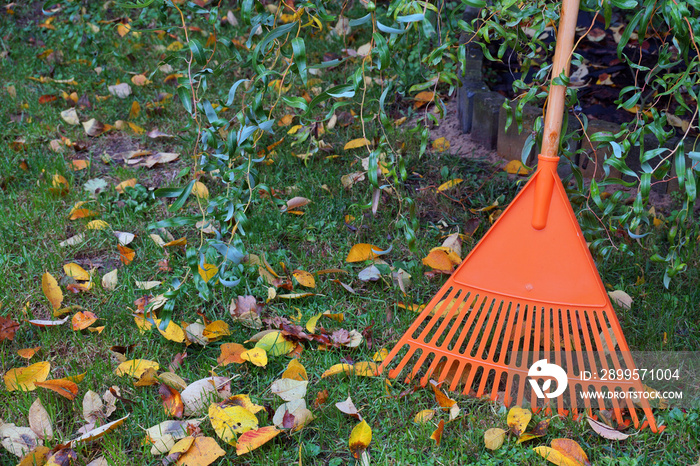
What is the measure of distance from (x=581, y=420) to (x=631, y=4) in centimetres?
91

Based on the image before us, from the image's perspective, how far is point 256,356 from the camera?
4.94 ft

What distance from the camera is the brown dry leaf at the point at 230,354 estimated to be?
153 cm

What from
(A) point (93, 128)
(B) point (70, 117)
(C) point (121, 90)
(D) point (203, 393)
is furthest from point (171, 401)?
(C) point (121, 90)

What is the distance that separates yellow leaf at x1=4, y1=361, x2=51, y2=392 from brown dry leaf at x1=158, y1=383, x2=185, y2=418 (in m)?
0.31

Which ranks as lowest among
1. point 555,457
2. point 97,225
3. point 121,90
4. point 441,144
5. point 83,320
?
point 555,457

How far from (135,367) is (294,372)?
1.35ft

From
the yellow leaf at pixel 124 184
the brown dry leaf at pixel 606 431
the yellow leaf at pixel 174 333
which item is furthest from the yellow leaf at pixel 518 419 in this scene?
the yellow leaf at pixel 124 184

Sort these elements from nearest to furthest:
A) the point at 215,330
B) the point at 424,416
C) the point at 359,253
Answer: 1. the point at 424,416
2. the point at 215,330
3. the point at 359,253

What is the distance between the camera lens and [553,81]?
4.29 ft

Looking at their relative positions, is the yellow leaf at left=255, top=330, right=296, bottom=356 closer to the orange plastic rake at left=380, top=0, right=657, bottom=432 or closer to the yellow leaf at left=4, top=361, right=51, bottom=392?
the orange plastic rake at left=380, top=0, right=657, bottom=432

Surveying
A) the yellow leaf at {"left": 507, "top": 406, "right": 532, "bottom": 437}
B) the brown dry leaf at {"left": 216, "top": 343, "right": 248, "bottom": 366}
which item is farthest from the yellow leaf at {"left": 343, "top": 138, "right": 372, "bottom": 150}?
the yellow leaf at {"left": 507, "top": 406, "right": 532, "bottom": 437}

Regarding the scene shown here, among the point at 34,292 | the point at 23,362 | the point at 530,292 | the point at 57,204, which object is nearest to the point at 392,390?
the point at 530,292

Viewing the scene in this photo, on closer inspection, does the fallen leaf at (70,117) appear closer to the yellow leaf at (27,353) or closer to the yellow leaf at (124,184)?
the yellow leaf at (124,184)

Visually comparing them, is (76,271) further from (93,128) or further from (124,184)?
(93,128)
